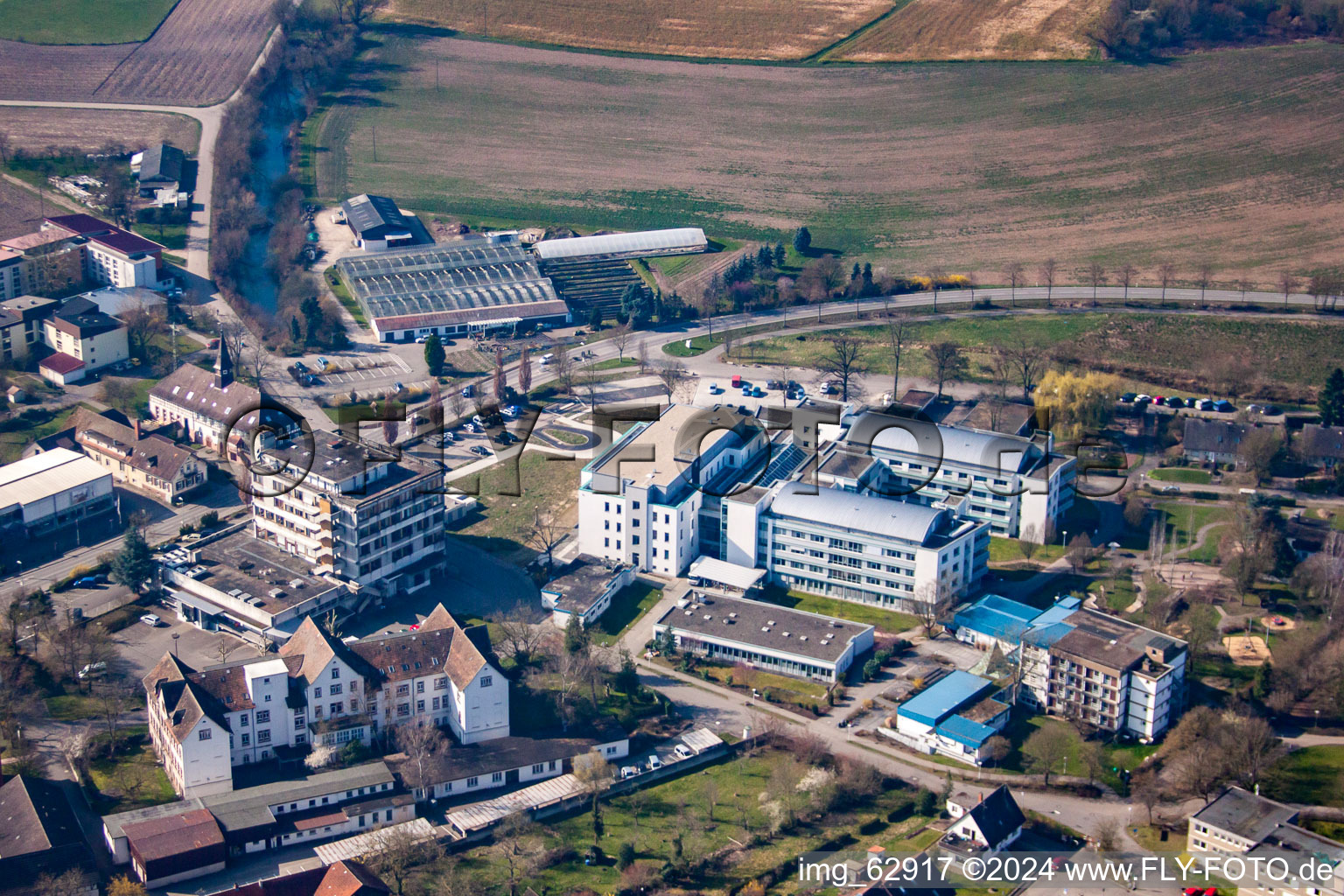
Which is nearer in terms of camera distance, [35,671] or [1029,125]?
[35,671]

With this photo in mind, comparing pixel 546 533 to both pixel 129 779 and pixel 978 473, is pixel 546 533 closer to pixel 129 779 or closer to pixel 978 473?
pixel 978 473

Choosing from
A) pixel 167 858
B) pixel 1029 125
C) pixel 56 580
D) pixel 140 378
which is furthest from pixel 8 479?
pixel 1029 125

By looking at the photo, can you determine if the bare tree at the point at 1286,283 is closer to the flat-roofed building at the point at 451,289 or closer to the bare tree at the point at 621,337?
the bare tree at the point at 621,337

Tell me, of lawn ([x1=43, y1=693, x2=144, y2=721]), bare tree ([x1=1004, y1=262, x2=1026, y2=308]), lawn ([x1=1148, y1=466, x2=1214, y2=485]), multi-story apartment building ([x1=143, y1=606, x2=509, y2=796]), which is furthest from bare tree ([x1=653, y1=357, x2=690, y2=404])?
lawn ([x1=43, y1=693, x2=144, y2=721])

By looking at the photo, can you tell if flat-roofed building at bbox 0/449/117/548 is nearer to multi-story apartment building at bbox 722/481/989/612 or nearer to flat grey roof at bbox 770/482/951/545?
multi-story apartment building at bbox 722/481/989/612

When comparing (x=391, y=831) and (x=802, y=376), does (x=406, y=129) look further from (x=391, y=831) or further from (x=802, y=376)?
(x=391, y=831)
